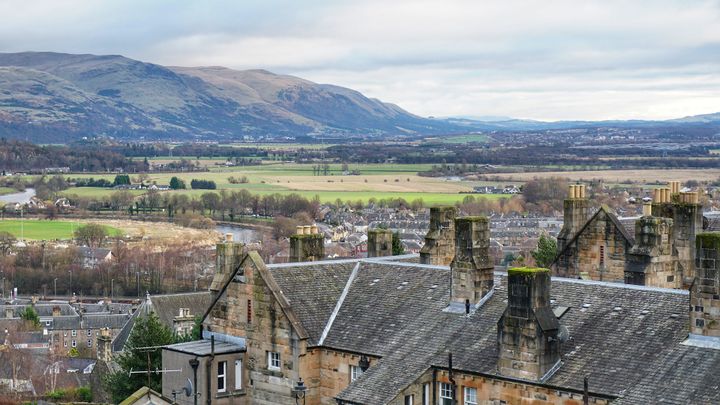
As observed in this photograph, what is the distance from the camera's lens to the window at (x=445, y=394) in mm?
31625

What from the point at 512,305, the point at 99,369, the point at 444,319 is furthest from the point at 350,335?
the point at 99,369

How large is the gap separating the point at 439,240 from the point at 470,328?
8.44 meters

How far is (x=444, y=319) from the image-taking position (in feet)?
111

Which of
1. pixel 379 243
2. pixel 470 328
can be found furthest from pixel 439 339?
pixel 379 243

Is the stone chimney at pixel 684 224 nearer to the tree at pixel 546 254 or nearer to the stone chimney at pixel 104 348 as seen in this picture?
the tree at pixel 546 254

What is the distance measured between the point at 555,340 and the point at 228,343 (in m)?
11.4

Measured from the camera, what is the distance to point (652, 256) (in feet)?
117

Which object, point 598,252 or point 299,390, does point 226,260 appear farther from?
point 598,252

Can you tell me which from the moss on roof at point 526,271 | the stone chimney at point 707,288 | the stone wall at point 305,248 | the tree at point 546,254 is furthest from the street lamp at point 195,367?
the tree at point 546,254

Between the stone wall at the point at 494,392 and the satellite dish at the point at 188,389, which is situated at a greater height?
the stone wall at the point at 494,392

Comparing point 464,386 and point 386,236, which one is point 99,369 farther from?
point 464,386

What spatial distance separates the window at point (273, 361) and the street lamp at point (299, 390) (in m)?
1.04

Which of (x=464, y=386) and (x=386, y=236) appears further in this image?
(x=386, y=236)

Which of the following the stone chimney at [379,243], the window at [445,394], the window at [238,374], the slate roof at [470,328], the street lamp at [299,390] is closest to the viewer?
the slate roof at [470,328]
